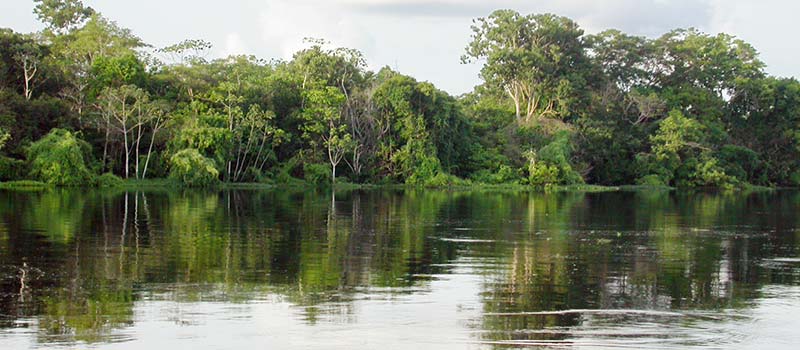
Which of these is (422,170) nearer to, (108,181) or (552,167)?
(552,167)

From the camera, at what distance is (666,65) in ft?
272

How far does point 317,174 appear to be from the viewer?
2515 inches

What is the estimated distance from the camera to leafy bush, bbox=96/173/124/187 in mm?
54062

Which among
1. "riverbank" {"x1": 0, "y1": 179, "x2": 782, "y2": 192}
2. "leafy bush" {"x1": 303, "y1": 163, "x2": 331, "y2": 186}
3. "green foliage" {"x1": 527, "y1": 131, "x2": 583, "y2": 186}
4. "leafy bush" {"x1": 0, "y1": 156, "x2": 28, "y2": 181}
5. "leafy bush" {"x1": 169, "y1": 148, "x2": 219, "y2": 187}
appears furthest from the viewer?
"green foliage" {"x1": 527, "y1": 131, "x2": 583, "y2": 186}

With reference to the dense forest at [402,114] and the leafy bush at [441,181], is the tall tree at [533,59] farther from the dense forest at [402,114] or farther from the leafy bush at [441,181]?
the leafy bush at [441,181]

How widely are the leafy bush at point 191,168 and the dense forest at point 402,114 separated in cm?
10

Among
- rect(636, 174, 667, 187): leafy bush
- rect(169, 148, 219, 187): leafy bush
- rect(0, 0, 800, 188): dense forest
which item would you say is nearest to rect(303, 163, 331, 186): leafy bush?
rect(0, 0, 800, 188): dense forest

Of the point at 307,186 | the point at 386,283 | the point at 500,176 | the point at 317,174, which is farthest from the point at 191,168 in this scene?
the point at 386,283

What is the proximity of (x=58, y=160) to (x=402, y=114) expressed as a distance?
24278 millimetres

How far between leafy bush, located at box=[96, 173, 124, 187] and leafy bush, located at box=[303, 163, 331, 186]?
13.4m

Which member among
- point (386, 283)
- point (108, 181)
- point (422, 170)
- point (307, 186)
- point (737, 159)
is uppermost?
point (737, 159)

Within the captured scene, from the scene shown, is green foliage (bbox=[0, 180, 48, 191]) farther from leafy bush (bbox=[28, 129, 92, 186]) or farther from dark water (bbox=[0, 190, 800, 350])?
dark water (bbox=[0, 190, 800, 350])

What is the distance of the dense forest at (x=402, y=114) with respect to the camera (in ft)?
185

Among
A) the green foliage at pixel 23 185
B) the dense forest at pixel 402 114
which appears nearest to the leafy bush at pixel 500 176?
the dense forest at pixel 402 114
